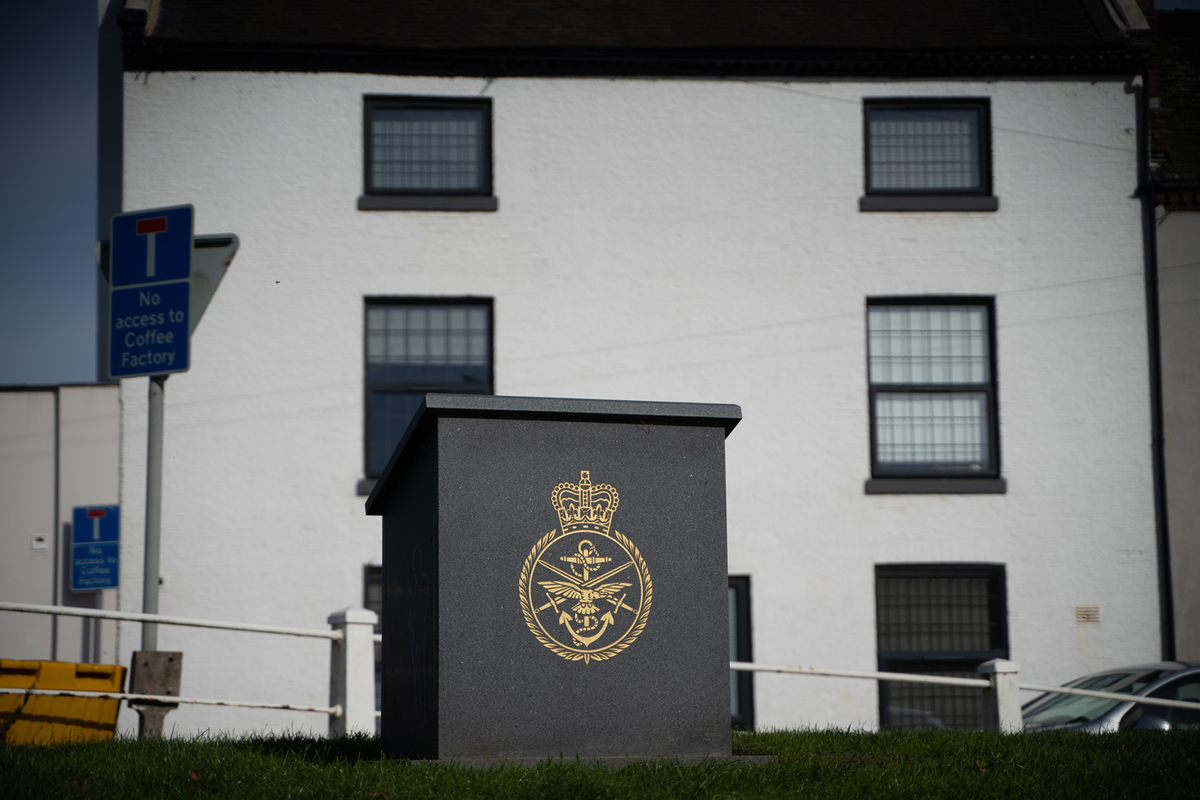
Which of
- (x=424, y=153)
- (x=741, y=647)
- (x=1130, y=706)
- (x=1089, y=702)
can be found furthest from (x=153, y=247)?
(x=1089, y=702)

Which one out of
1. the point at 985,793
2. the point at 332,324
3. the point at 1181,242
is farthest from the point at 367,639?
the point at 1181,242

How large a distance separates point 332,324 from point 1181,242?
11071 mm

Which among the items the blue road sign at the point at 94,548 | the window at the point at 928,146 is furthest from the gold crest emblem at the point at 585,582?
the blue road sign at the point at 94,548

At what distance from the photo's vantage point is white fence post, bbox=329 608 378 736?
31.3ft

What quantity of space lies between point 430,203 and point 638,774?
11492mm

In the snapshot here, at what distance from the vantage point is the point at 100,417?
74.2 ft

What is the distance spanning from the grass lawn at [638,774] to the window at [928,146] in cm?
1037

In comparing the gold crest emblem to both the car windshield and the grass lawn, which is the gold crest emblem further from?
the car windshield

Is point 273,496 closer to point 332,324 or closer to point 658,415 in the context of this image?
point 332,324

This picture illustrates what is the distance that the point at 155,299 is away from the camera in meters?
8.73

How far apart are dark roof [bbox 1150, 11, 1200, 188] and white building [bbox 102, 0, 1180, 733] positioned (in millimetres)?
1119

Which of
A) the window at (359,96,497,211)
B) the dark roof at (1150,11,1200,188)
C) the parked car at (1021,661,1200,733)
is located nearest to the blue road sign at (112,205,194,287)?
the window at (359,96,497,211)

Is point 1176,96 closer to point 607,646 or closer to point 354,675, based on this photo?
point 354,675

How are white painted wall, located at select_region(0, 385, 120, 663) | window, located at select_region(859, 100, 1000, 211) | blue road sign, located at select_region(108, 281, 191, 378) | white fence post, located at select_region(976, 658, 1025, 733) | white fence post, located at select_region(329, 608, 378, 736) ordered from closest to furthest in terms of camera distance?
blue road sign, located at select_region(108, 281, 191, 378)
white fence post, located at select_region(329, 608, 378, 736)
white fence post, located at select_region(976, 658, 1025, 733)
window, located at select_region(859, 100, 1000, 211)
white painted wall, located at select_region(0, 385, 120, 663)
